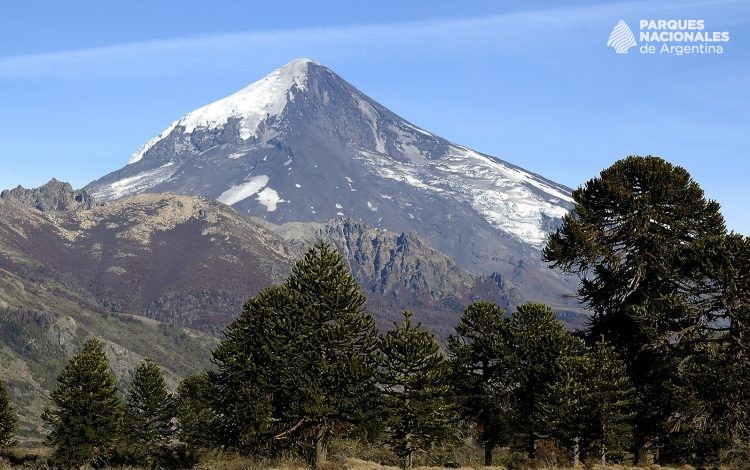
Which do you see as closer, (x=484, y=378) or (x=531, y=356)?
(x=531, y=356)

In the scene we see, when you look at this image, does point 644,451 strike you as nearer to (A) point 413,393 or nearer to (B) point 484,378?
(B) point 484,378

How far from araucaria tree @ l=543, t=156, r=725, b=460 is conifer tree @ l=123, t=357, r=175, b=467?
65601 mm

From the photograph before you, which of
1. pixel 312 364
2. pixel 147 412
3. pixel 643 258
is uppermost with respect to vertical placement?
pixel 643 258

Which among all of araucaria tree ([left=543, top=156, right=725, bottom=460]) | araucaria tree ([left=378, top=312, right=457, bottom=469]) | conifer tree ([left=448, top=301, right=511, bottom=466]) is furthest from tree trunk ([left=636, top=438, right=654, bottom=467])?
araucaria tree ([left=378, top=312, right=457, bottom=469])

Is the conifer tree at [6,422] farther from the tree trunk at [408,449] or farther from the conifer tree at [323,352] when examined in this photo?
the tree trunk at [408,449]

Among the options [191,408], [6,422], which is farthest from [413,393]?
[6,422]

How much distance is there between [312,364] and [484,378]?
59.4 feet

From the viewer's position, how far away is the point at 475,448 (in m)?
100

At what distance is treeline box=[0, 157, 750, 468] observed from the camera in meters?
59.2

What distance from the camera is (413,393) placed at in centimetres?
5809

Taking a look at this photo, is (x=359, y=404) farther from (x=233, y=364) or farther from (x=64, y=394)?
(x=64, y=394)

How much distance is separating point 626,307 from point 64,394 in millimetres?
56151

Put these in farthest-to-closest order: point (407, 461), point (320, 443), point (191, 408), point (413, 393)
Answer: point (191, 408), point (320, 443), point (413, 393), point (407, 461)

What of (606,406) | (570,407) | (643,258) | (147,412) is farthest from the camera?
(147,412)
